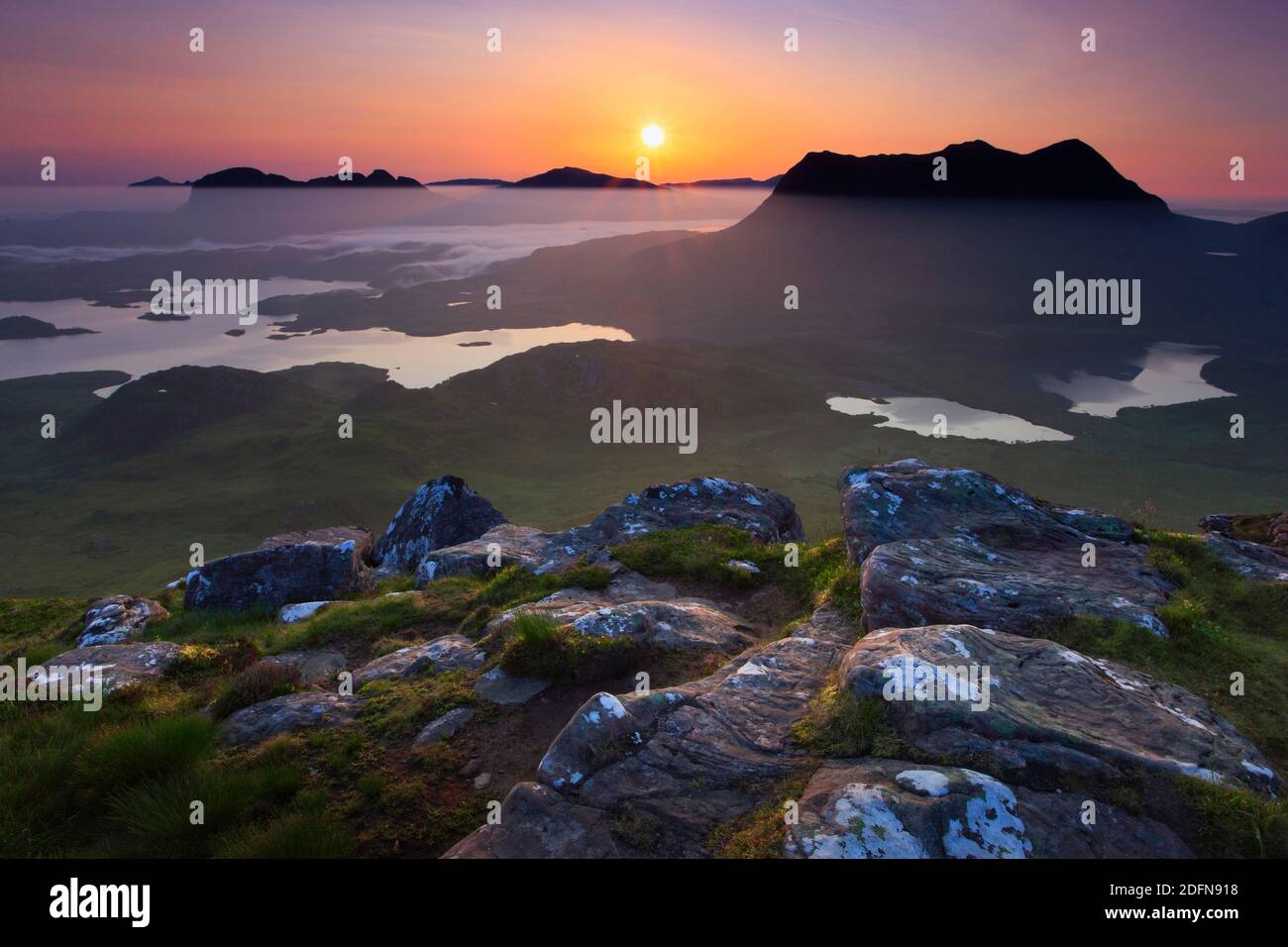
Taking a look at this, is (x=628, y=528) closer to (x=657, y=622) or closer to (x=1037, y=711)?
(x=657, y=622)

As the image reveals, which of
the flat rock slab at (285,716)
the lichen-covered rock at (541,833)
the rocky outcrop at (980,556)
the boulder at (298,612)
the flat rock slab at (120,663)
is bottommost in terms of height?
the boulder at (298,612)

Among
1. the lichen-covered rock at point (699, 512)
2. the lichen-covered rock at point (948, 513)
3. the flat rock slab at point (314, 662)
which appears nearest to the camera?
the flat rock slab at point (314, 662)

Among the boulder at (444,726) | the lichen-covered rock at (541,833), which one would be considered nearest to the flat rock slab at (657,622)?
the boulder at (444,726)

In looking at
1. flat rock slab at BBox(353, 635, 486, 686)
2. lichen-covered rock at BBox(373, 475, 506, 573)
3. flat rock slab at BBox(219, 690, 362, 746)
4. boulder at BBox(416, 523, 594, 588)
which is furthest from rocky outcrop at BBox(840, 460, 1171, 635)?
lichen-covered rock at BBox(373, 475, 506, 573)

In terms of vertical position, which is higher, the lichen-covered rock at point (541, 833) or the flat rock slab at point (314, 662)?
the lichen-covered rock at point (541, 833)

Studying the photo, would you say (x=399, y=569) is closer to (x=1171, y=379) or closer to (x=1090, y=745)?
(x=1090, y=745)

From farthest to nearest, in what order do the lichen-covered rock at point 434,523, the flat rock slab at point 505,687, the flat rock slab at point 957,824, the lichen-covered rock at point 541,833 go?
the lichen-covered rock at point 434,523, the flat rock slab at point 505,687, the lichen-covered rock at point 541,833, the flat rock slab at point 957,824

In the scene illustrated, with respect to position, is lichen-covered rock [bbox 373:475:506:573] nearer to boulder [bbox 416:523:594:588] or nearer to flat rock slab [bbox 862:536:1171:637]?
boulder [bbox 416:523:594:588]

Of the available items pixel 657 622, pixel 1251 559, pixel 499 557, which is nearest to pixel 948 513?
pixel 1251 559

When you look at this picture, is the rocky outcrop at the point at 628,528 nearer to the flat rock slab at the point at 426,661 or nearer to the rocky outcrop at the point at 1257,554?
the flat rock slab at the point at 426,661
